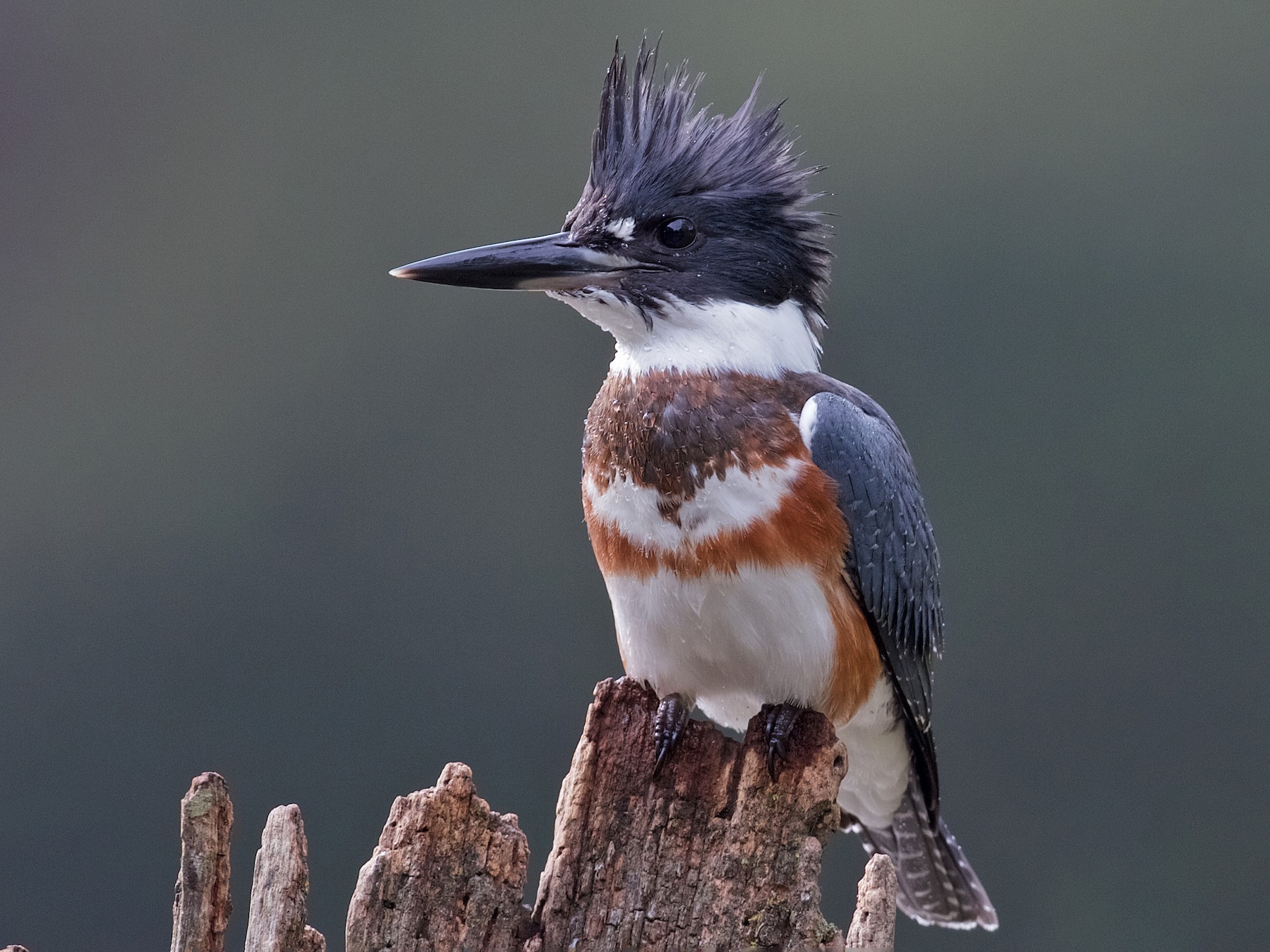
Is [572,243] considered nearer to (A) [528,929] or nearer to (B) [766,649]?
(B) [766,649]

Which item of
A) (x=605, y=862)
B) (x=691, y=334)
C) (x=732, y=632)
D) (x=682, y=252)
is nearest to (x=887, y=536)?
(x=732, y=632)

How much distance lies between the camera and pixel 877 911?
5.74ft

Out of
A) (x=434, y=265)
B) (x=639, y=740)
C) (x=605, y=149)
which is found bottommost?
(x=639, y=740)

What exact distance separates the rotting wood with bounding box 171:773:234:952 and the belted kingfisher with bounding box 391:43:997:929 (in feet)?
2.04

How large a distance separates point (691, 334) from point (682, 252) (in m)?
0.13

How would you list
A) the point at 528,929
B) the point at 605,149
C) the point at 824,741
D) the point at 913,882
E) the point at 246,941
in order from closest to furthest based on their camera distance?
the point at 246,941, the point at 528,929, the point at 824,741, the point at 605,149, the point at 913,882

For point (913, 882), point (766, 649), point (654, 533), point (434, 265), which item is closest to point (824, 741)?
point (766, 649)

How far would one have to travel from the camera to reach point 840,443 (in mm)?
1906

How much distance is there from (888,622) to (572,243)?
782 millimetres

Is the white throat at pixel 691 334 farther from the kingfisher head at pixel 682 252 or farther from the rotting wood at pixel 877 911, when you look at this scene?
the rotting wood at pixel 877 911

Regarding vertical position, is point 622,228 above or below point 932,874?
above

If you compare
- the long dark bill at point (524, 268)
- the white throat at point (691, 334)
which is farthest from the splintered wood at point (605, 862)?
the long dark bill at point (524, 268)

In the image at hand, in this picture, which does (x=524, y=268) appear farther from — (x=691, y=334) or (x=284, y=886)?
(x=284, y=886)

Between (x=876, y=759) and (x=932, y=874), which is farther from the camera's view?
(x=932, y=874)
